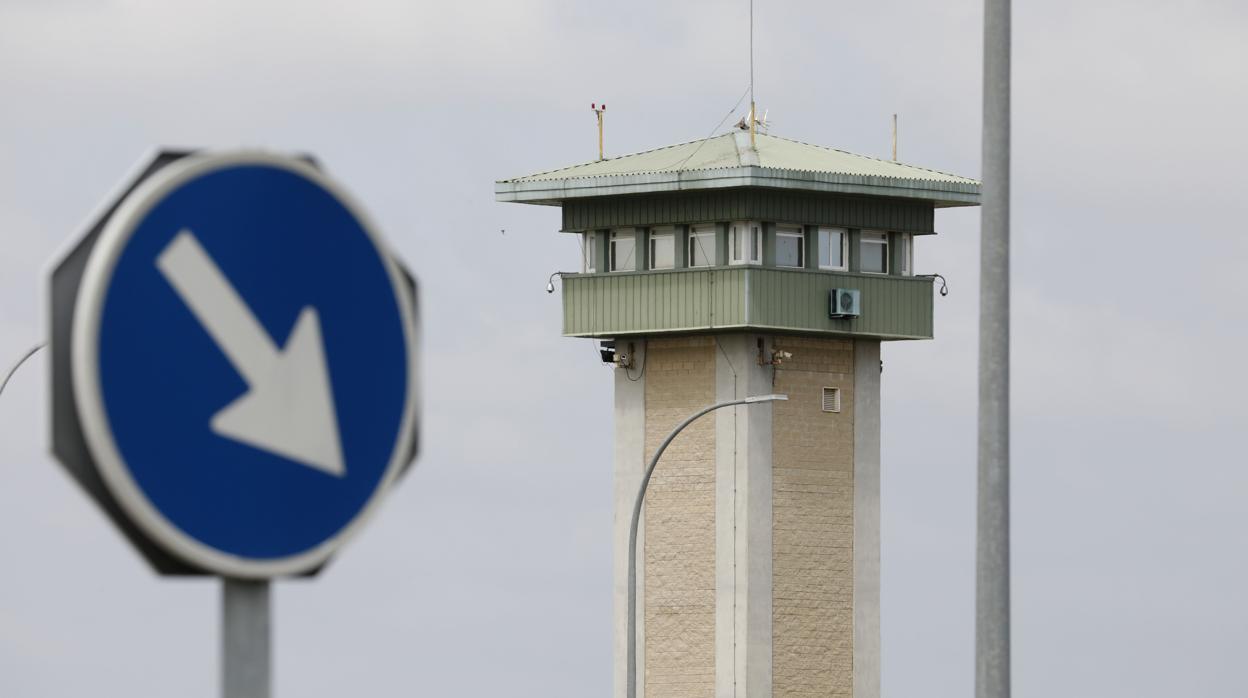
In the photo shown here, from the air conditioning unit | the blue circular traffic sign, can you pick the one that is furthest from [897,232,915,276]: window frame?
the blue circular traffic sign

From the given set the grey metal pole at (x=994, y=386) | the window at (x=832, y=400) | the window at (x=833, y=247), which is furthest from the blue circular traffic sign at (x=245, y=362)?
the window at (x=833, y=247)

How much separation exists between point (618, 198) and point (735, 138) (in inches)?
112

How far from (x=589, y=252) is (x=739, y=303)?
16.4 feet

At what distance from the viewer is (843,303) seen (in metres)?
58.2

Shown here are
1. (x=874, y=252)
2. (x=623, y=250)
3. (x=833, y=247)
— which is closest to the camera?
(x=833, y=247)

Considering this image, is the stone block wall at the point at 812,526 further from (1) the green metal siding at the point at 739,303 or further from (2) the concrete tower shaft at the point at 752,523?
(1) the green metal siding at the point at 739,303

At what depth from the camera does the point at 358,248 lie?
14.0 feet

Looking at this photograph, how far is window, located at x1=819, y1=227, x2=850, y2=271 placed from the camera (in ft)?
193

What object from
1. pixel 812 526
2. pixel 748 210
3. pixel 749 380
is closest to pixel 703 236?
pixel 748 210

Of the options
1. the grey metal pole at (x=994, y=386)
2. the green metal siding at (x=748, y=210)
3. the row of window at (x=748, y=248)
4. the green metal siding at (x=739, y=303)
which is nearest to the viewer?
the grey metal pole at (x=994, y=386)

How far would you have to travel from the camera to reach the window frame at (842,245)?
5891cm

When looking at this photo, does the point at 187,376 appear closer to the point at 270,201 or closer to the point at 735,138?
the point at 270,201

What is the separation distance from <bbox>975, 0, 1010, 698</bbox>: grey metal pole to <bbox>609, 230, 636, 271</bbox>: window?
158 feet

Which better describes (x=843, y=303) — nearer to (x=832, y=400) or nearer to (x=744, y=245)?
(x=832, y=400)
